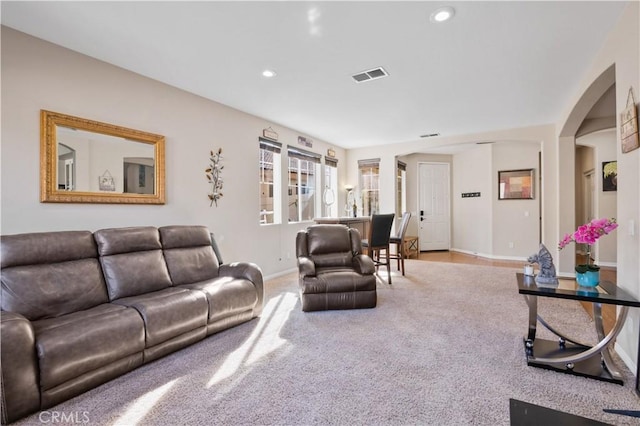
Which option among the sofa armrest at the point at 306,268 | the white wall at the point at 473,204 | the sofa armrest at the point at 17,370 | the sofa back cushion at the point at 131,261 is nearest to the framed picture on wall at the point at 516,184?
the white wall at the point at 473,204

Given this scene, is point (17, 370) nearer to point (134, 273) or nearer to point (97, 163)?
point (134, 273)

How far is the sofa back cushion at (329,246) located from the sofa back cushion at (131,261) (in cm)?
176

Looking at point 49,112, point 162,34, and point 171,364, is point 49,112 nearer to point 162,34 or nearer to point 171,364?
point 162,34

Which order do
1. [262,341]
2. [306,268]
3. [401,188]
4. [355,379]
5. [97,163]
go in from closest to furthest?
[355,379] → [262,341] → [97,163] → [306,268] → [401,188]

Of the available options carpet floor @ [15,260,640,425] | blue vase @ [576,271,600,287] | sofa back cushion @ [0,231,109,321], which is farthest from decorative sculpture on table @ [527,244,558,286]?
sofa back cushion @ [0,231,109,321]

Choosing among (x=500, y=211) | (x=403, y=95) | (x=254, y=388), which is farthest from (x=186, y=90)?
(x=500, y=211)

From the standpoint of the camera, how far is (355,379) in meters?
2.09

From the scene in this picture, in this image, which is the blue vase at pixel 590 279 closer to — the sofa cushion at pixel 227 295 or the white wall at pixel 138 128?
the sofa cushion at pixel 227 295

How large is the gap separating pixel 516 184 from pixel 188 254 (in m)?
6.68

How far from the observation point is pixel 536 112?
187 inches

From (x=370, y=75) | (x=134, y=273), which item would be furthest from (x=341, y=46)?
(x=134, y=273)

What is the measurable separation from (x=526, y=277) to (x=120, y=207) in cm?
386

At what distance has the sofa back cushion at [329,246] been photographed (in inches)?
157

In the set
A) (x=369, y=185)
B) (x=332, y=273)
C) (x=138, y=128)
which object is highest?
(x=138, y=128)
